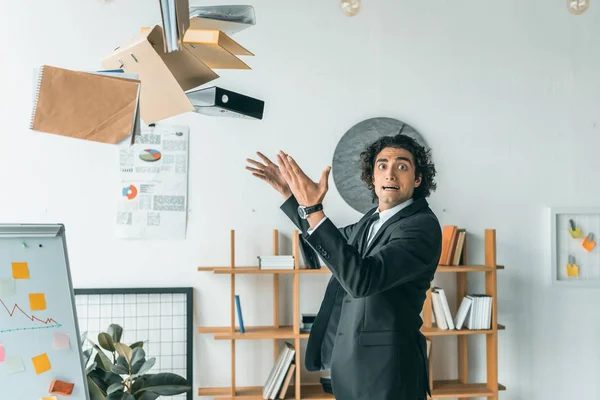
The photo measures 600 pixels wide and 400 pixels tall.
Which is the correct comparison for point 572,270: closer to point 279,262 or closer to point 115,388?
point 279,262

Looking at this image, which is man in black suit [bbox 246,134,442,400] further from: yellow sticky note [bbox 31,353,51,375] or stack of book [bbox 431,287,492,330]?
stack of book [bbox 431,287,492,330]

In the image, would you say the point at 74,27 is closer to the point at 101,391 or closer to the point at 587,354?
the point at 101,391

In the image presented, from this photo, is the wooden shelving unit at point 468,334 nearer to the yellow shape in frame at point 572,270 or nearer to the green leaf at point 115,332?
the yellow shape in frame at point 572,270

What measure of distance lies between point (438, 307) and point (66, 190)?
2.00 m

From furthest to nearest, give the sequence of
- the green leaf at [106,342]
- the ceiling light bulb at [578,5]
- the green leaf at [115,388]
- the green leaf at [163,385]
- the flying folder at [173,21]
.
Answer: the green leaf at [106,342], the green leaf at [163,385], the green leaf at [115,388], the ceiling light bulb at [578,5], the flying folder at [173,21]

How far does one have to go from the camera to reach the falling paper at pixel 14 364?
1.67m

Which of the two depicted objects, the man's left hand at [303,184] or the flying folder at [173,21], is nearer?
the flying folder at [173,21]

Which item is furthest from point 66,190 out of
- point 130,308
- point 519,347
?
point 519,347

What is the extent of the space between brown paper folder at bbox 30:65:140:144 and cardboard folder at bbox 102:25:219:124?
7 centimetres

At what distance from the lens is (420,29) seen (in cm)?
335

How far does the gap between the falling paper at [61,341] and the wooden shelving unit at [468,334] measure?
6.00 ft

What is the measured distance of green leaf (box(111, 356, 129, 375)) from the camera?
264cm

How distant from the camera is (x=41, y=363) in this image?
170 centimetres

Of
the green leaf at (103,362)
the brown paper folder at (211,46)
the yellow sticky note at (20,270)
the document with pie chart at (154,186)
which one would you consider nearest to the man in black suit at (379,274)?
the brown paper folder at (211,46)
